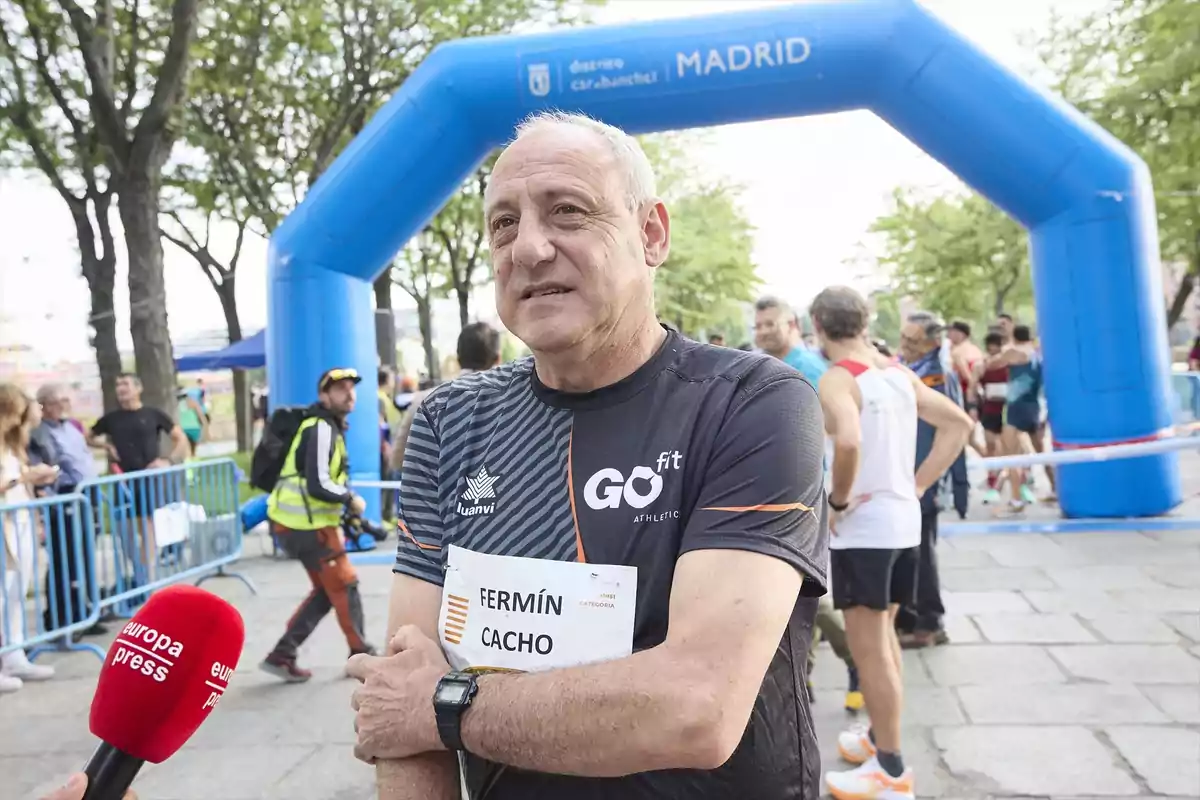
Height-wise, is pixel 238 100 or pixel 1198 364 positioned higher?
pixel 238 100

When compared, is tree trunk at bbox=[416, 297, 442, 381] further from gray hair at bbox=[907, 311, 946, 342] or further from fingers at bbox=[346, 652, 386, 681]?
fingers at bbox=[346, 652, 386, 681]

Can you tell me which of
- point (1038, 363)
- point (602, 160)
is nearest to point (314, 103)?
point (1038, 363)

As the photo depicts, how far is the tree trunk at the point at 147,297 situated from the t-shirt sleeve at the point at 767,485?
31.4ft

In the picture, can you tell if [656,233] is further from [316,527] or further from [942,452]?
[316,527]

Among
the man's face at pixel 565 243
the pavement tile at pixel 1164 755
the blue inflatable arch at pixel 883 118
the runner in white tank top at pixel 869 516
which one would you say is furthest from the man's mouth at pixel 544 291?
the blue inflatable arch at pixel 883 118

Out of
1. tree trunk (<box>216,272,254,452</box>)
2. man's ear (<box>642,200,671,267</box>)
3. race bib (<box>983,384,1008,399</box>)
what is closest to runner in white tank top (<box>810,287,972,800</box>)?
man's ear (<box>642,200,671,267</box>)

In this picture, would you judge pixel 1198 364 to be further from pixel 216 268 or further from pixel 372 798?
pixel 216 268

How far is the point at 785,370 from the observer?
1469 mm

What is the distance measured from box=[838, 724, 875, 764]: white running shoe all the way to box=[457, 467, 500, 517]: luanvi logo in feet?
9.03

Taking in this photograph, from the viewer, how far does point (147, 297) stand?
9.91m

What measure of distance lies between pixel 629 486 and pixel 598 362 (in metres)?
0.23

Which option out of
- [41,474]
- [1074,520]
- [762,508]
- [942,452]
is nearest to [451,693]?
[762,508]

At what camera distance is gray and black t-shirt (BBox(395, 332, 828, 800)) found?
134 centimetres

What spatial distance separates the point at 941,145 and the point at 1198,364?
11612mm
